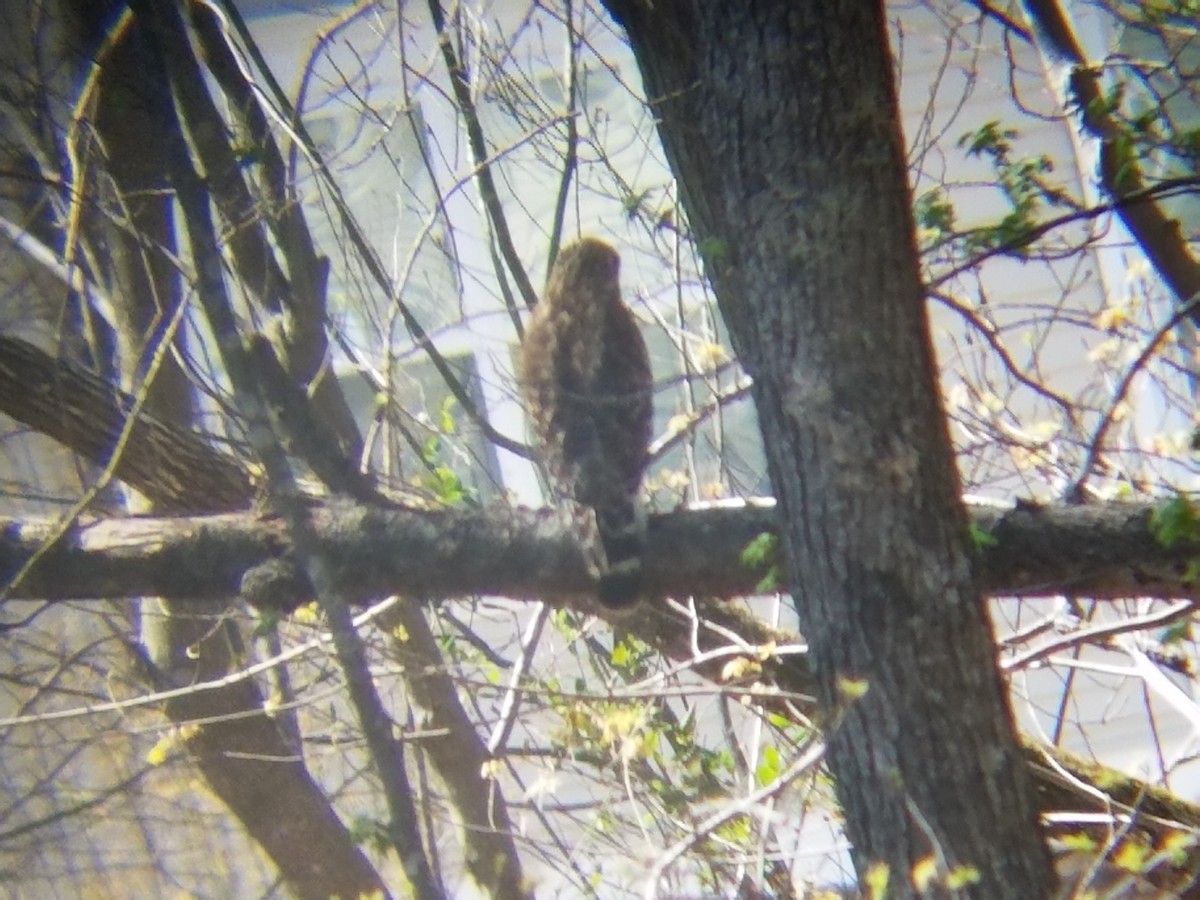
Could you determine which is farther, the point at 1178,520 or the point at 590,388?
the point at 590,388

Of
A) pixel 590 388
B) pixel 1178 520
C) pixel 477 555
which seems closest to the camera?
pixel 1178 520

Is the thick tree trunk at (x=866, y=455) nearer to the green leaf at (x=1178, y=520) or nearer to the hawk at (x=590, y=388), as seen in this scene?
the green leaf at (x=1178, y=520)

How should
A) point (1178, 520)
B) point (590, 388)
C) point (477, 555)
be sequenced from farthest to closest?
point (590, 388) < point (477, 555) < point (1178, 520)

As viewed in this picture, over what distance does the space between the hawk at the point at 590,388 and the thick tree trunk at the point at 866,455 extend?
2.22 feet

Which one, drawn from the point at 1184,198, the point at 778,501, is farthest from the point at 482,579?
the point at 1184,198

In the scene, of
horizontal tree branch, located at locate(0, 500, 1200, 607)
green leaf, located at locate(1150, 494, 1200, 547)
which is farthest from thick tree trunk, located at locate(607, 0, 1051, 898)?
horizontal tree branch, located at locate(0, 500, 1200, 607)

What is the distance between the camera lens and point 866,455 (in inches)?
68.6

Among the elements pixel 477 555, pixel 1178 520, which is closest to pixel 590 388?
pixel 477 555

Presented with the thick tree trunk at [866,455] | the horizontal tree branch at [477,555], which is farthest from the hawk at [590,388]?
the thick tree trunk at [866,455]

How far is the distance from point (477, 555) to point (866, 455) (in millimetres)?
963

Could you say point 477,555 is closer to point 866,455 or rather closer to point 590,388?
point 590,388

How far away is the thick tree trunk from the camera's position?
172cm

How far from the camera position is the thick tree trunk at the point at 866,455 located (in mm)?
1718

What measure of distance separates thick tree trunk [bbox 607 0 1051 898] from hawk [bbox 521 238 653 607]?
68cm
